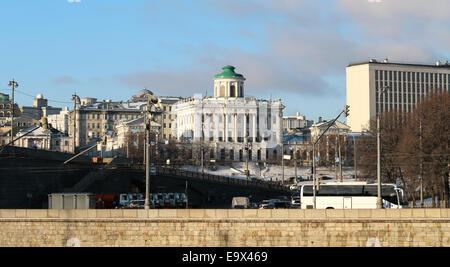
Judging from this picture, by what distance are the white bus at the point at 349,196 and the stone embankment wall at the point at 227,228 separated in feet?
75.1

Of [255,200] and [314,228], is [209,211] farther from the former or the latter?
[255,200]

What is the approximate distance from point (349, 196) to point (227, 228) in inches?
1015

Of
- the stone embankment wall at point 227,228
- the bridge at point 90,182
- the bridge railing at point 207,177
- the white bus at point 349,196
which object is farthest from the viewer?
the bridge railing at point 207,177

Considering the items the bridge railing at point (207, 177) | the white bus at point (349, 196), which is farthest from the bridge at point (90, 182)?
the white bus at point (349, 196)

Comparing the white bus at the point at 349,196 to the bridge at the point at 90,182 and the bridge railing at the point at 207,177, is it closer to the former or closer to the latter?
the bridge at the point at 90,182

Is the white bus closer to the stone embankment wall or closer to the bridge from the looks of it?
the stone embankment wall

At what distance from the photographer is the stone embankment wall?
55.1 m

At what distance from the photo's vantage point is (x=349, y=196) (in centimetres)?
7988

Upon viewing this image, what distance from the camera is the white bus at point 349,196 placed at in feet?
259

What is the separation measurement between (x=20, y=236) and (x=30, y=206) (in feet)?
158

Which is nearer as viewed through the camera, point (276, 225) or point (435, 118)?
point (276, 225)

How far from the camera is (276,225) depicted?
56156 millimetres
